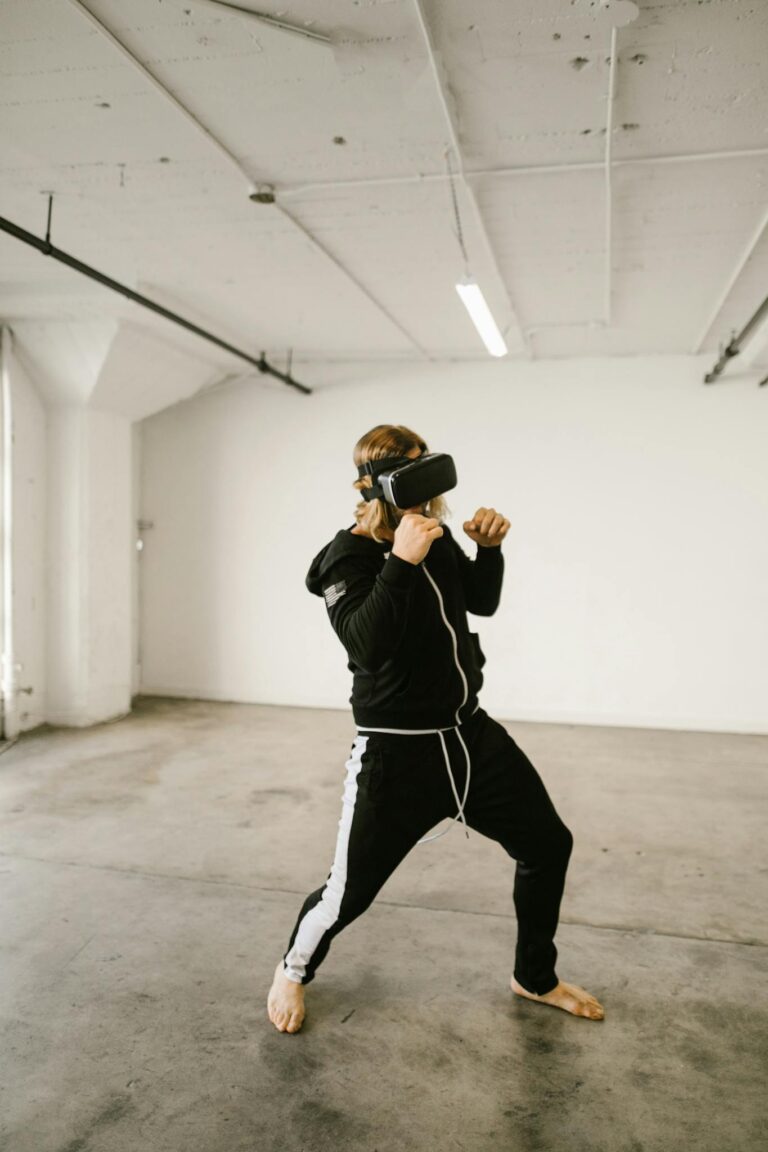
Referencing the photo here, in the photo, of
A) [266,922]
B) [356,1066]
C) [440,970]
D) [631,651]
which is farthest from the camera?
[631,651]

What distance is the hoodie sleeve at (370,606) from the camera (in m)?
1.65

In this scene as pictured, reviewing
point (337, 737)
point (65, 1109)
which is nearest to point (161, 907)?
point (65, 1109)

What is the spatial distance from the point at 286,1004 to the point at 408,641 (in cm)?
107

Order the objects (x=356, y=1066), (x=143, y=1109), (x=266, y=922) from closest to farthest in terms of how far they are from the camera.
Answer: (x=143, y=1109), (x=356, y=1066), (x=266, y=922)

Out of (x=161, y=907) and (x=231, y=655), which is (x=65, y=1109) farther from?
(x=231, y=655)

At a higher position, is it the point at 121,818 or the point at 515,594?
the point at 515,594

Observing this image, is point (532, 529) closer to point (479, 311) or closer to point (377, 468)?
point (479, 311)

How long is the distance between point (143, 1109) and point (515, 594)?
473 centimetres

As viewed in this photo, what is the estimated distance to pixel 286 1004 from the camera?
211 cm

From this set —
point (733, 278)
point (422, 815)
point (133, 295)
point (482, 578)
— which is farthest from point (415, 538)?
point (733, 278)

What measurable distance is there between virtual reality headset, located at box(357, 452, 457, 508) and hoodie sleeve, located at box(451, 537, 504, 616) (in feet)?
1.26

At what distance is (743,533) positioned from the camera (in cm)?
577

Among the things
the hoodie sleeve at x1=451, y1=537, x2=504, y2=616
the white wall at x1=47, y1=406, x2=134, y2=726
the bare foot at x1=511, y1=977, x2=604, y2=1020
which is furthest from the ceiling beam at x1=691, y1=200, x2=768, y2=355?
the white wall at x1=47, y1=406, x2=134, y2=726

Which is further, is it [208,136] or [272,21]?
[208,136]
